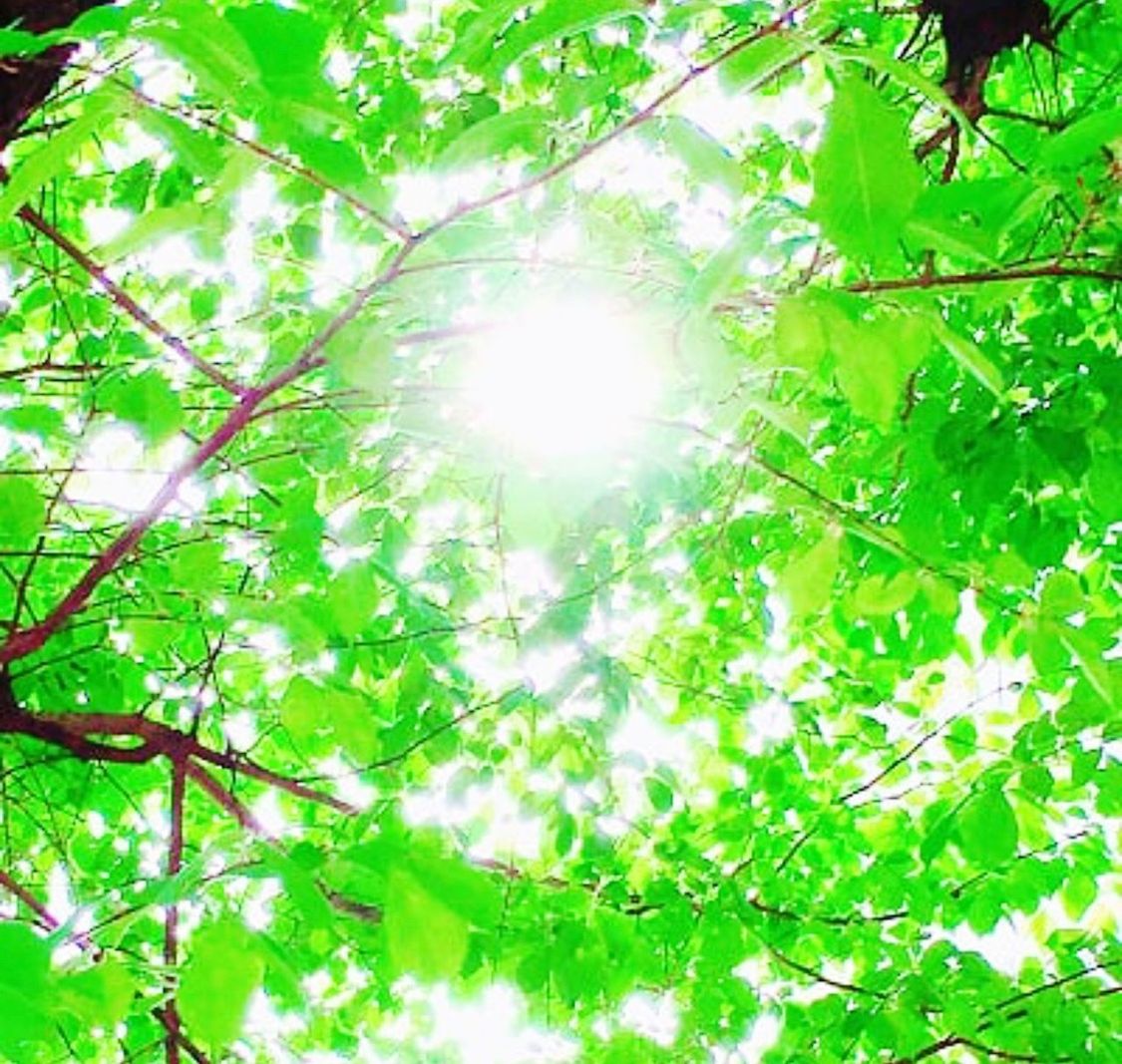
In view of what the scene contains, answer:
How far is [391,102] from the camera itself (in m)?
2.86

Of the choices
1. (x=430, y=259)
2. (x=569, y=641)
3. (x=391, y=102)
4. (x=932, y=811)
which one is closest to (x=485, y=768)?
(x=569, y=641)

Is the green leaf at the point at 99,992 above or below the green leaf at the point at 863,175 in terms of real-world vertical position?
below

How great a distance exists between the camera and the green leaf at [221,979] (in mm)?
1188

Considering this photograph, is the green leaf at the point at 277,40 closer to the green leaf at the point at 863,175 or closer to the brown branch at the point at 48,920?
the green leaf at the point at 863,175

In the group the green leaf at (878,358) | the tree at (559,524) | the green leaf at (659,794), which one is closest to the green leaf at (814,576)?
the tree at (559,524)

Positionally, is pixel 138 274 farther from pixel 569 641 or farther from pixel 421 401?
pixel 421 401

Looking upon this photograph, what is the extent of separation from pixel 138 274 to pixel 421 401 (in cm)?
178

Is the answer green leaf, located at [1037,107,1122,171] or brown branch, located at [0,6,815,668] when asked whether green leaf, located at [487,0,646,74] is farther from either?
green leaf, located at [1037,107,1122,171]

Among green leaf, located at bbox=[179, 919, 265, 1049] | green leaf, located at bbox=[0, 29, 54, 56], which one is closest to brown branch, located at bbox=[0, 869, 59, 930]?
green leaf, located at bbox=[179, 919, 265, 1049]

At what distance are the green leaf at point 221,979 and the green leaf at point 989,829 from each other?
1228mm

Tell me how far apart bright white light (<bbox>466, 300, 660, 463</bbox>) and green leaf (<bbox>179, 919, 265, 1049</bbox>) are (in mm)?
608

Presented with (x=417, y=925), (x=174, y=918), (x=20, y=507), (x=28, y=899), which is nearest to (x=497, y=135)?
(x=417, y=925)

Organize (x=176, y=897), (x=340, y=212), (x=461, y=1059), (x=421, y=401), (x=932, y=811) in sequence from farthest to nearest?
(x=461, y=1059)
(x=932, y=811)
(x=340, y=212)
(x=421, y=401)
(x=176, y=897)

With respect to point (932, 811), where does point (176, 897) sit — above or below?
below
